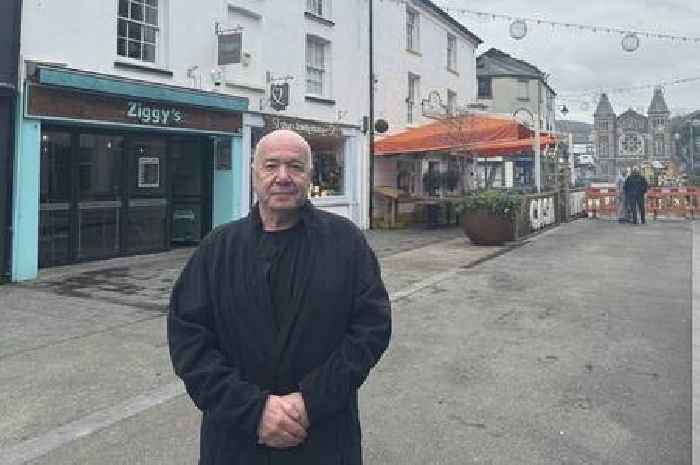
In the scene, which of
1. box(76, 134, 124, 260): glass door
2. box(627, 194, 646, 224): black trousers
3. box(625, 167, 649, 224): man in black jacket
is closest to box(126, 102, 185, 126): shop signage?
box(76, 134, 124, 260): glass door

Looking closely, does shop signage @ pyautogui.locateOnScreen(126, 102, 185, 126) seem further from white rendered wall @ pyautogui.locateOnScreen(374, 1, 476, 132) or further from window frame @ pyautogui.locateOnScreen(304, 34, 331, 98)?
white rendered wall @ pyautogui.locateOnScreen(374, 1, 476, 132)

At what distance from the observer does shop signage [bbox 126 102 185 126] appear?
33.6ft

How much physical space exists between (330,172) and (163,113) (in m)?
6.62

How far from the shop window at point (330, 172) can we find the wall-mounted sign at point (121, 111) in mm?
4258

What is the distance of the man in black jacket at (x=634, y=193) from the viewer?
19484 mm

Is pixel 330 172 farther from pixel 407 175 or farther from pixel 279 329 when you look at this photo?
pixel 279 329

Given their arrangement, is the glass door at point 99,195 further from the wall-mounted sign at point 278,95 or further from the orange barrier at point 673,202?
the orange barrier at point 673,202

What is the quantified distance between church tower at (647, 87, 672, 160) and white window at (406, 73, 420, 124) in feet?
268

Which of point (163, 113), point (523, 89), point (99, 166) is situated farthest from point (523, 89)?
point (99, 166)

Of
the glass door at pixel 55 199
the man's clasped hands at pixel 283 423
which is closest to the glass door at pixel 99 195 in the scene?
the glass door at pixel 55 199

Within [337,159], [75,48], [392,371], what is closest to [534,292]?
[392,371]

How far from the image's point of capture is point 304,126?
48.4ft

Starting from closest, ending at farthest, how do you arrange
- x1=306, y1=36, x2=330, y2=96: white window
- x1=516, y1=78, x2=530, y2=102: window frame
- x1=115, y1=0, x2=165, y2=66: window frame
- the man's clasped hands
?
the man's clasped hands < x1=115, y1=0, x2=165, y2=66: window frame < x1=306, y1=36, x2=330, y2=96: white window < x1=516, y1=78, x2=530, y2=102: window frame

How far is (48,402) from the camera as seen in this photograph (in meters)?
4.34
